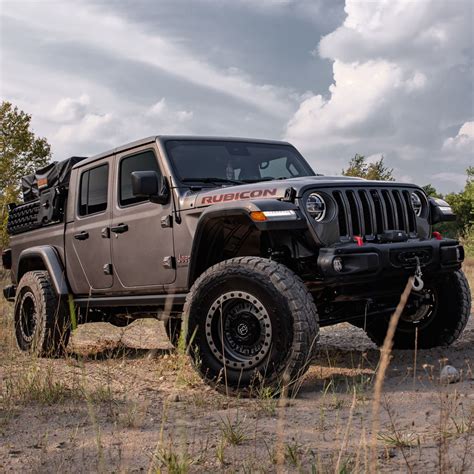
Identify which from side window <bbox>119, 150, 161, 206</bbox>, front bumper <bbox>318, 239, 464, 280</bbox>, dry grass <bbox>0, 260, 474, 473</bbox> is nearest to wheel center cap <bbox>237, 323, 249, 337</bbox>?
dry grass <bbox>0, 260, 474, 473</bbox>

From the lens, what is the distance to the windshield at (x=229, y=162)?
5.69m

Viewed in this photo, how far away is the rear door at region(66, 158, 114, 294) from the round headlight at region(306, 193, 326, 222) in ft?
7.50

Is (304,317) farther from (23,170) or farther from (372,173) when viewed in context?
(372,173)

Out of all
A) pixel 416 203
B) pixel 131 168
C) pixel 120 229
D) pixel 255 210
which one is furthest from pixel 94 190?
pixel 416 203

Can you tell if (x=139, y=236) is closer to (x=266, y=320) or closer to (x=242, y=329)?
(x=242, y=329)

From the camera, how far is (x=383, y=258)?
4.54 metres

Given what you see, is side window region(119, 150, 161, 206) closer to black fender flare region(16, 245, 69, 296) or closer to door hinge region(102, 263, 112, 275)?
door hinge region(102, 263, 112, 275)

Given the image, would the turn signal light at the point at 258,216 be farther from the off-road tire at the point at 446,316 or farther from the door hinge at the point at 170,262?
the off-road tire at the point at 446,316

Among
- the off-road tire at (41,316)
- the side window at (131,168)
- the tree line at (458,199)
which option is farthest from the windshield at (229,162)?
the tree line at (458,199)

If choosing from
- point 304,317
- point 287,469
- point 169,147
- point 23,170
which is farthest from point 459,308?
point 23,170

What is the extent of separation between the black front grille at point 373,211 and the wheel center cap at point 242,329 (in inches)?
38.6

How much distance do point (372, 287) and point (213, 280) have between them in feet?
3.93

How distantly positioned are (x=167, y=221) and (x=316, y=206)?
53.3 inches

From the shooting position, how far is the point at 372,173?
30.6 m
